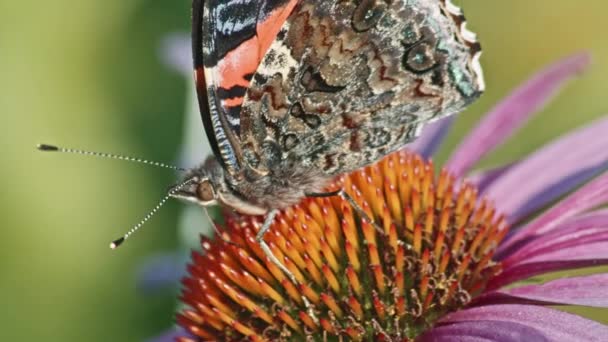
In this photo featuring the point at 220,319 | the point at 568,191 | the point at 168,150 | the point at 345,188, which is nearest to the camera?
the point at 220,319

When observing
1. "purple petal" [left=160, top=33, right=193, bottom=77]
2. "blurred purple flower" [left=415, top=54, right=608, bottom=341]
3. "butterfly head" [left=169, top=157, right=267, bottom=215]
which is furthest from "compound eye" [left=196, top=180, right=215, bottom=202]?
"purple petal" [left=160, top=33, right=193, bottom=77]

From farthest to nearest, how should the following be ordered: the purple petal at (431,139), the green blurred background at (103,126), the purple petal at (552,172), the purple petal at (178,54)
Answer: the green blurred background at (103,126)
the purple petal at (178,54)
the purple petal at (431,139)
the purple petal at (552,172)

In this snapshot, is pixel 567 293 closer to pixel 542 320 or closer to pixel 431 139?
pixel 542 320

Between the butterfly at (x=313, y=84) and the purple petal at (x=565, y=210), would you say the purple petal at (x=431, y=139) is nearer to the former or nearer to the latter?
the purple petal at (x=565, y=210)

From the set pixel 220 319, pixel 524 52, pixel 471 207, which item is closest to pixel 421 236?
pixel 471 207

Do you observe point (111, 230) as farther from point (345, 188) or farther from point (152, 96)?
point (345, 188)

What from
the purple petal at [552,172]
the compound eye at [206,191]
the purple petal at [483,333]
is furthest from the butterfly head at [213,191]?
the purple petal at [552,172]

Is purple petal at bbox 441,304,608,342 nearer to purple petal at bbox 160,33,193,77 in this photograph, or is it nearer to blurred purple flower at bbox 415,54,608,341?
blurred purple flower at bbox 415,54,608,341
